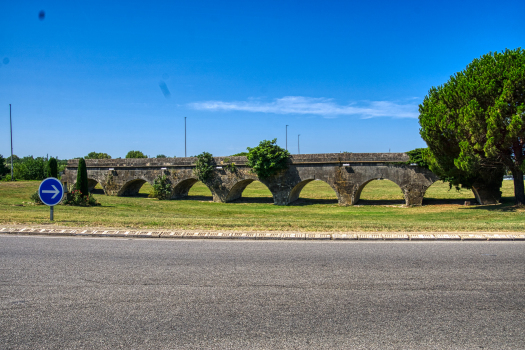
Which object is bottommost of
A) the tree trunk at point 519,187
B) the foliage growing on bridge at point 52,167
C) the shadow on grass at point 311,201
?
the shadow on grass at point 311,201

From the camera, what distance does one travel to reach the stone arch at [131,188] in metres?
33.0

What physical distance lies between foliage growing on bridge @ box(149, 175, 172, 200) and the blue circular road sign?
19981 millimetres

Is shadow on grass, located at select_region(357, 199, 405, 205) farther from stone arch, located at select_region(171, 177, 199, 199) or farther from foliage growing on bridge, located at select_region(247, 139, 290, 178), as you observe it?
stone arch, located at select_region(171, 177, 199, 199)

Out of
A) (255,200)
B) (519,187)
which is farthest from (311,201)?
(519,187)

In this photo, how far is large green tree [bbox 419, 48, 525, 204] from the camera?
15.9 m

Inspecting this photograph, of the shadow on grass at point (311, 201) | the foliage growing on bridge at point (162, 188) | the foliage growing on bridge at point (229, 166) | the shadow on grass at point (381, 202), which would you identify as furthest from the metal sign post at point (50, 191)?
the shadow on grass at point (381, 202)

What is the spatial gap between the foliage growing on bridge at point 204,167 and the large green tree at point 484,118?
52.1 ft

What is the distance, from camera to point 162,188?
30.4 metres

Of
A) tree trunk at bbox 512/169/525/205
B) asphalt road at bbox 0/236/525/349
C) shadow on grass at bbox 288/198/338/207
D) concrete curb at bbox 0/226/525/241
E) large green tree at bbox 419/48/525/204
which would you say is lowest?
shadow on grass at bbox 288/198/338/207

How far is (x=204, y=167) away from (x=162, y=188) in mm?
4160

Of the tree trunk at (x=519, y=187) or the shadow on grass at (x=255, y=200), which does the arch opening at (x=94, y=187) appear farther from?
the tree trunk at (x=519, y=187)

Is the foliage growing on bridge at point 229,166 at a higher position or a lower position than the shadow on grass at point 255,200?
higher

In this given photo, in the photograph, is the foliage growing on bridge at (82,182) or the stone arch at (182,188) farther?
the stone arch at (182,188)

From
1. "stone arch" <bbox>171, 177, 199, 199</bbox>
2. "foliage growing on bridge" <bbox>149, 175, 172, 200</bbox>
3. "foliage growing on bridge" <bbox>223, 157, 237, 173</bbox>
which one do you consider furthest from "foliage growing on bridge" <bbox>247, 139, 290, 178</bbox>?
"foliage growing on bridge" <bbox>149, 175, 172, 200</bbox>
